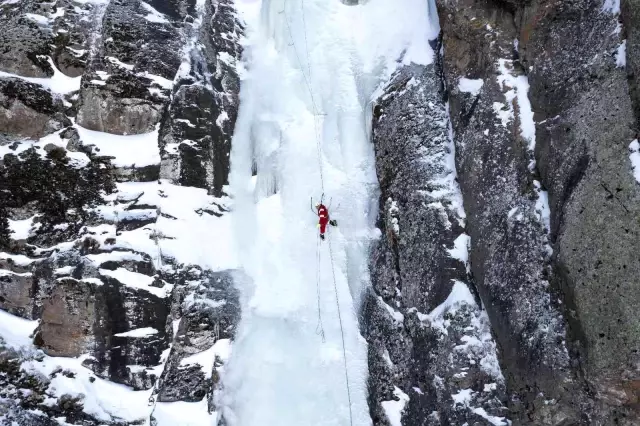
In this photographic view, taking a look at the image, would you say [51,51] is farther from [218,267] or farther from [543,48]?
[543,48]

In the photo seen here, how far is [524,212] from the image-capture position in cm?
673

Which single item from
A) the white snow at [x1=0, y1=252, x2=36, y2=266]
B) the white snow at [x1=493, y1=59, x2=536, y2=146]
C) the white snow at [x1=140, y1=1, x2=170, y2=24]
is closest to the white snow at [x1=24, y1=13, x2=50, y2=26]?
the white snow at [x1=140, y1=1, x2=170, y2=24]

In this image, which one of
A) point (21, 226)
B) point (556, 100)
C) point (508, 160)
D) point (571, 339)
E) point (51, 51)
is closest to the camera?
point (571, 339)

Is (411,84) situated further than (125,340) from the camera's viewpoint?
Yes

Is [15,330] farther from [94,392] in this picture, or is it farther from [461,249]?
[461,249]

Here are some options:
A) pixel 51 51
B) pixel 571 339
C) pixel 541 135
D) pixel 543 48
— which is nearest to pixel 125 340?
pixel 51 51

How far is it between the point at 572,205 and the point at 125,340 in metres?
7.19

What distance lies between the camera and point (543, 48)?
22.6ft

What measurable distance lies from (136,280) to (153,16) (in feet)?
17.1

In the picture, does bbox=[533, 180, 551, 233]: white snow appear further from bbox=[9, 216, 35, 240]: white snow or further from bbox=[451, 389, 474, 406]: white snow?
bbox=[9, 216, 35, 240]: white snow

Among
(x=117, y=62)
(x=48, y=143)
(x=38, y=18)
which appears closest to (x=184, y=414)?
(x=48, y=143)

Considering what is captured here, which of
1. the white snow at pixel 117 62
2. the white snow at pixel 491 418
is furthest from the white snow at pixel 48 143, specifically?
the white snow at pixel 491 418

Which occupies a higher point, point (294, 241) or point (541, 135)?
point (541, 135)

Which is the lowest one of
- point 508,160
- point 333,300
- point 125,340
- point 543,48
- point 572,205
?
point 125,340
